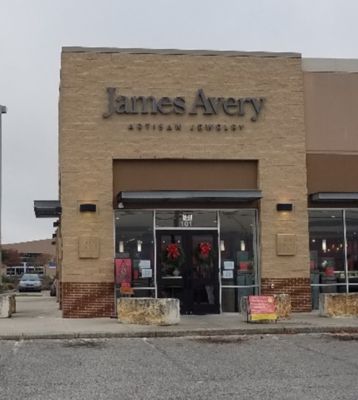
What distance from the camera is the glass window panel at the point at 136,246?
20438 mm

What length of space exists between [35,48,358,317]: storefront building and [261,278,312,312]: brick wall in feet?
0.13

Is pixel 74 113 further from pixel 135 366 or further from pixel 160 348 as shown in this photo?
pixel 135 366

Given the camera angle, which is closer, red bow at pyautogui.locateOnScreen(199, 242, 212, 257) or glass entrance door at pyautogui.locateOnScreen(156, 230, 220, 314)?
glass entrance door at pyautogui.locateOnScreen(156, 230, 220, 314)

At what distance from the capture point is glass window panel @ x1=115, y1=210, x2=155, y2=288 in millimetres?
20438

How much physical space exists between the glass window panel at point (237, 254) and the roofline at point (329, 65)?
4.98m

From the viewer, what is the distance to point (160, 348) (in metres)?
13.9

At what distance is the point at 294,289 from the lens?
20875 millimetres

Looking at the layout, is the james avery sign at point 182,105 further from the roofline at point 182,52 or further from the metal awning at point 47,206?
the metal awning at point 47,206

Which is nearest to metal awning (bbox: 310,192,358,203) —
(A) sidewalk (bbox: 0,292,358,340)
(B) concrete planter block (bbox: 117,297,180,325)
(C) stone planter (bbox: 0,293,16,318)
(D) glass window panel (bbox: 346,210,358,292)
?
(D) glass window panel (bbox: 346,210,358,292)

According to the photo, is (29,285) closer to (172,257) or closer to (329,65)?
(172,257)

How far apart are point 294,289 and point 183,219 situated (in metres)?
3.97

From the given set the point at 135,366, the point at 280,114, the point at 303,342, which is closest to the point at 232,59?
the point at 280,114

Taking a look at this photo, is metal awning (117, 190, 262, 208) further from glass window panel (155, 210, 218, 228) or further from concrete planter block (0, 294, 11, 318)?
concrete planter block (0, 294, 11, 318)

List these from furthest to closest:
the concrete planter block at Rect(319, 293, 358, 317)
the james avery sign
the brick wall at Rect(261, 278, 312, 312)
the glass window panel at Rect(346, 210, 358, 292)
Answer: the glass window panel at Rect(346, 210, 358, 292) < the brick wall at Rect(261, 278, 312, 312) < the james avery sign < the concrete planter block at Rect(319, 293, 358, 317)
